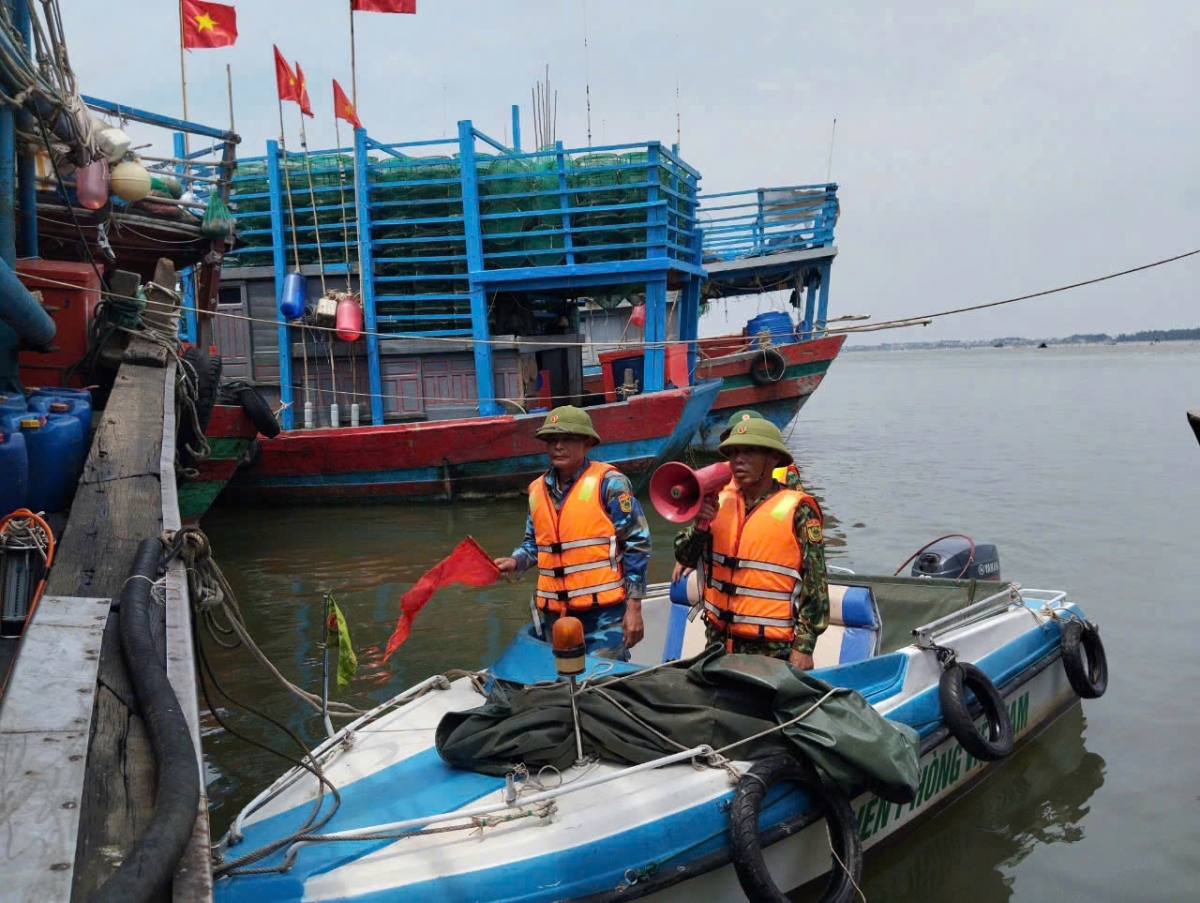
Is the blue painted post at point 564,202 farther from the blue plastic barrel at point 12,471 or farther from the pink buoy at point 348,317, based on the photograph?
the blue plastic barrel at point 12,471

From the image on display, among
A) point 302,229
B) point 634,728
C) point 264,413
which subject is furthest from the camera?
point 302,229

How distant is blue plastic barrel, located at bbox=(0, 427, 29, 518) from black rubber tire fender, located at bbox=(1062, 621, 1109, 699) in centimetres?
593

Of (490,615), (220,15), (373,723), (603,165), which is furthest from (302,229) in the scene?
(373,723)

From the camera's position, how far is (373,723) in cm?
466

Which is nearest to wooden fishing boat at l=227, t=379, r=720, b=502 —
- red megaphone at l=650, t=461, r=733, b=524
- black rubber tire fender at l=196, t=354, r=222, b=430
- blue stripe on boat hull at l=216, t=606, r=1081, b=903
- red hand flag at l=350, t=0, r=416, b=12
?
black rubber tire fender at l=196, t=354, r=222, b=430

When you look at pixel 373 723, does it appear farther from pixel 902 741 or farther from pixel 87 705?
pixel 902 741

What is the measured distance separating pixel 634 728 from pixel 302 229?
42.6 ft

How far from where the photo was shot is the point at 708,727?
3.94 m

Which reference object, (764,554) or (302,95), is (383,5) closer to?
(302,95)

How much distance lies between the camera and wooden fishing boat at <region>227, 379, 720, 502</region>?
45.3 ft

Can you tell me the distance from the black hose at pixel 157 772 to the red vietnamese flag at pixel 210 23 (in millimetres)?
12829

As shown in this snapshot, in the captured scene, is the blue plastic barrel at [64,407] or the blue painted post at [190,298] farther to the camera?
Result: the blue painted post at [190,298]

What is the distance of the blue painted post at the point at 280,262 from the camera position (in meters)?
15.2

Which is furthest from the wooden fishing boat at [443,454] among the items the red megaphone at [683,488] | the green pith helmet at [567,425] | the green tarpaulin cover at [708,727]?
the green tarpaulin cover at [708,727]
